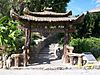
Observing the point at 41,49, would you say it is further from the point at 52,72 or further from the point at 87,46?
the point at 52,72

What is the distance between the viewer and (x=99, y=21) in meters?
34.5

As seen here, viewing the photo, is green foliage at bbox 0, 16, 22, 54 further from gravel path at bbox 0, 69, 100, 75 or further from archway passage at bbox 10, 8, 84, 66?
gravel path at bbox 0, 69, 100, 75

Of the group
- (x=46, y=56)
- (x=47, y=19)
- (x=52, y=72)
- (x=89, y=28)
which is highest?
(x=47, y=19)

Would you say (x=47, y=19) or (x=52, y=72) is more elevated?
(x=47, y=19)

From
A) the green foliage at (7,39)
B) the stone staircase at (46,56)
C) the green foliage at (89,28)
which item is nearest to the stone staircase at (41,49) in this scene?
the stone staircase at (46,56)

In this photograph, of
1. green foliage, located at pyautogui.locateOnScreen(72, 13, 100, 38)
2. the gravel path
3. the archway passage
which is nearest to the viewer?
the gravel path

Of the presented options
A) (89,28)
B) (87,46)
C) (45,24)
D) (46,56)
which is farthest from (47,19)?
(89,28)

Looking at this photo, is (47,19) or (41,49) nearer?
(47,19)

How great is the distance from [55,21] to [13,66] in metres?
4.94

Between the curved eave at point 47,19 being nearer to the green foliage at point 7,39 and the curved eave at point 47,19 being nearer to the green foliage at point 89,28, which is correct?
the green foliage at point 7,39

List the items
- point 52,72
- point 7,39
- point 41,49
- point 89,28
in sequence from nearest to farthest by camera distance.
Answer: point 52,72, point 7,39, point 41,49, point 89,28

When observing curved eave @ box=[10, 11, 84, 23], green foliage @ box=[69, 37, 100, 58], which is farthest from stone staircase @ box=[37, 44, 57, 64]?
curved eave @ box=[10, 11, 84, 23]

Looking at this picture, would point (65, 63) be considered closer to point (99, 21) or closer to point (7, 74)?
point (7, 74)

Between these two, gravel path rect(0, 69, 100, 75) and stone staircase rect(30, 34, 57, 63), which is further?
stone staircase rect(30, 34, 57, 63)
